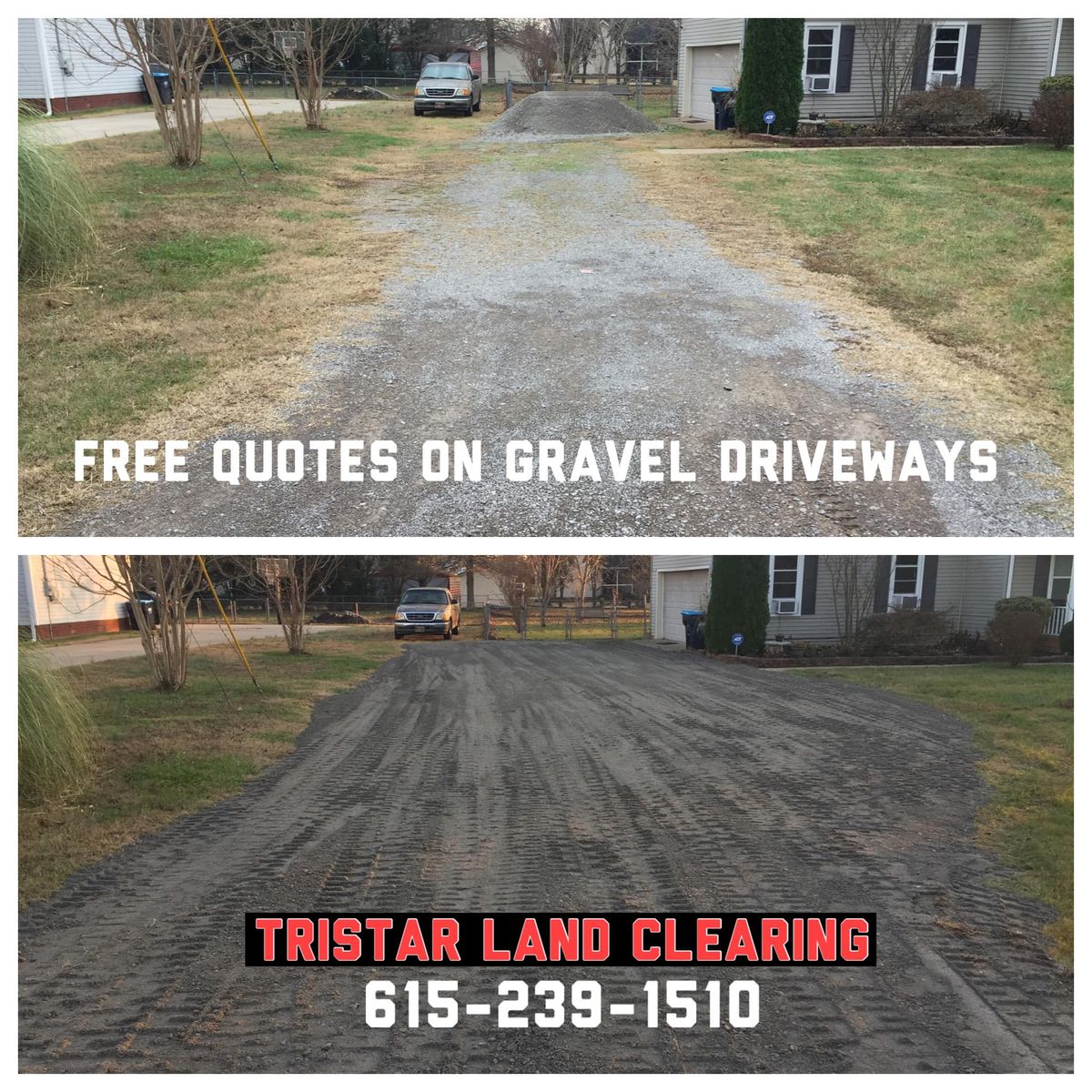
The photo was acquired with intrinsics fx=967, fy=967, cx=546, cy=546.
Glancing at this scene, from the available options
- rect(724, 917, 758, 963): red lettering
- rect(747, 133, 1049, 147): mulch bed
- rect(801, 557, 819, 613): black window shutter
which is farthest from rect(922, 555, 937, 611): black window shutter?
rect(747, 133, 1049, 147): mulch bed

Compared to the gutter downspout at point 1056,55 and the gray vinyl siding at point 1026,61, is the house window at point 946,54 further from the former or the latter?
the gutter downspout at point 1056,55

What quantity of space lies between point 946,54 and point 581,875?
42.5 ft

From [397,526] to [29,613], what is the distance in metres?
3.15

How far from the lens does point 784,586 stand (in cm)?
625

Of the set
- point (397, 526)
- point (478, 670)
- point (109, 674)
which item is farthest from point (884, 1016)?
point (109, 674)

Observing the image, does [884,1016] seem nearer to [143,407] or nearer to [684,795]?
[684,795]

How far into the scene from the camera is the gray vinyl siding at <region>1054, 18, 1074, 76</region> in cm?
1296

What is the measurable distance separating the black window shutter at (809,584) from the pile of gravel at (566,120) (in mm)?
11329

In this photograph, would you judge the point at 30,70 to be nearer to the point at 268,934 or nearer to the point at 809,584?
the point at 809,584

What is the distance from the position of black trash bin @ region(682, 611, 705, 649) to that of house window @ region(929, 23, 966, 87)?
9.92m

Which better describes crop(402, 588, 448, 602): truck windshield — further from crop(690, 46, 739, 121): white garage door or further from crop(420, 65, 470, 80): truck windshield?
crop(420, 65, 470, 80): truck windshield

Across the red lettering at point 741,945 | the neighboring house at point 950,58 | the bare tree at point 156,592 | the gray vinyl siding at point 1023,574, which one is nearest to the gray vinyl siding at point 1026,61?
the neighboring house at point 950,58

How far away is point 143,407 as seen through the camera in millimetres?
5551

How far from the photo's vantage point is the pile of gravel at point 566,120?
52.5 ft
